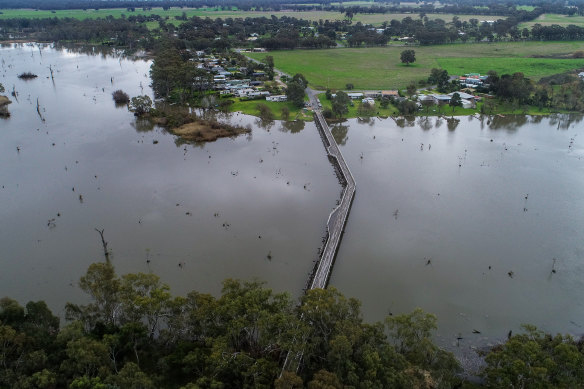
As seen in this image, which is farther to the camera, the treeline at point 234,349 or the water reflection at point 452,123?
the water reflection at point 452,123

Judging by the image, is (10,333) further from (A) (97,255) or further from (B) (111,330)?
(A) (97,255)

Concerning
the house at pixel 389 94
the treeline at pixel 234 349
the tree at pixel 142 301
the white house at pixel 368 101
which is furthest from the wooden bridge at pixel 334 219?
the house at pixel 389 94

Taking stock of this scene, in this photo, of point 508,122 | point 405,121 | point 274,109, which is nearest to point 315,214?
point 405,121

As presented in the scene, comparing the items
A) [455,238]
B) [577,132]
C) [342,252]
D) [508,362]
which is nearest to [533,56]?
[577,132]

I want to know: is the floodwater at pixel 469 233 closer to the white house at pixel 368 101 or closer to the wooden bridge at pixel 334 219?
the wooden bridge at pixel 334 219

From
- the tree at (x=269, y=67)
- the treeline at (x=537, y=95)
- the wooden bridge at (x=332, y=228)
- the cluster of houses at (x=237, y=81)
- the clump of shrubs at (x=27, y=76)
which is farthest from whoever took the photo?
the tree at (x=269, y=67)
